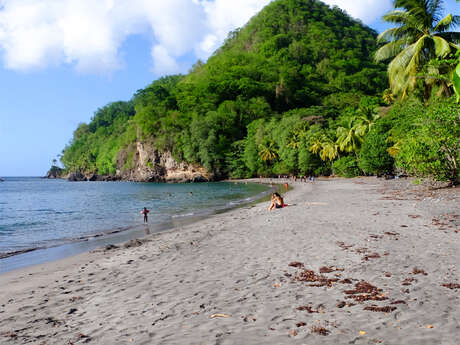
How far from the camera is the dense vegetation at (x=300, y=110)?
20.9m

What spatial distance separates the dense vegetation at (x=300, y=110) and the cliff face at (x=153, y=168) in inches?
76.4

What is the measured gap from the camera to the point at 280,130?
77.1 metres

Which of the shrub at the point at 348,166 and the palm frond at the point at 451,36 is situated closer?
the palm frond at the point at 451,36

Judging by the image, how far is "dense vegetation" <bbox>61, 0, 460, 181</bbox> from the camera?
20.9 m

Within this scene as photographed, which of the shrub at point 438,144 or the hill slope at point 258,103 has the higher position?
the hill slope at point 258,103

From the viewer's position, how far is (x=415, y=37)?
71.3ft

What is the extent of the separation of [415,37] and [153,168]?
90.7 metres

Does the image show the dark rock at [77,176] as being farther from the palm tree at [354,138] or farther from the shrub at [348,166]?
the palm tree at [354,138]

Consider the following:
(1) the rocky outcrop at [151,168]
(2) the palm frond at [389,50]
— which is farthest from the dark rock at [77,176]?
(2) the palm frond at [389,50]

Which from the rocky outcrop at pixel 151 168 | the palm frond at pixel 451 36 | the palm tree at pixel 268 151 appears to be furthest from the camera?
the rocky outcrop at pixel 151 168

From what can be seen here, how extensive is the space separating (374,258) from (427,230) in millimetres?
4051

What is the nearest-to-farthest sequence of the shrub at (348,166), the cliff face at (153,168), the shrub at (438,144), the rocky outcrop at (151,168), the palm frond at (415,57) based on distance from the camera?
the shrub at (438,144), the palm frond at (415,57), the shrub at (348,166), the cliff face at (153,168), the rocky outcrop at (151,168)

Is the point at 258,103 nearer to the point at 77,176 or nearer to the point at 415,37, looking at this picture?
the point at 415,37

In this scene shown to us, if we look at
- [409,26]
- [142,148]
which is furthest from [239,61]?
[409,26]
